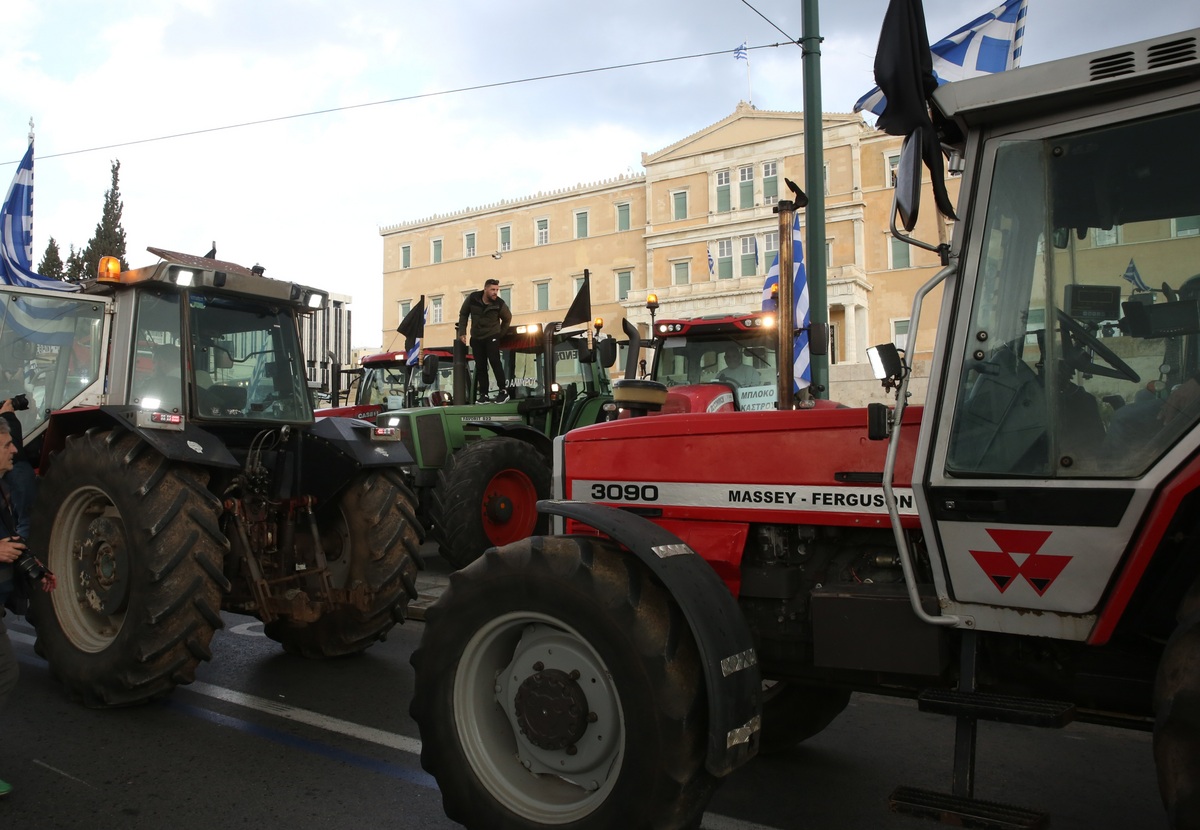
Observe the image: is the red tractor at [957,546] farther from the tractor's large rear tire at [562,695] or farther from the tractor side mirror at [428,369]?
the tractor side mirror at [428,369]

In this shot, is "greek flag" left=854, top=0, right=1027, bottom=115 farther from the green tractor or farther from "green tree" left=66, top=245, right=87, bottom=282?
"green tree" left=66, top=245, right=87, bottom=282

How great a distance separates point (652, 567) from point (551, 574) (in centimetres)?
37

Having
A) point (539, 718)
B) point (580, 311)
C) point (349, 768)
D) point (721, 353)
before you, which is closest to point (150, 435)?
point (349, 768)

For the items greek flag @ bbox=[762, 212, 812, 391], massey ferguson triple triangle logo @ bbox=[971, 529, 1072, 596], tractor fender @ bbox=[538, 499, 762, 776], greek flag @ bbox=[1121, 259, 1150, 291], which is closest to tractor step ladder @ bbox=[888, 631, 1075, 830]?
massey ferguson triple triangle logo @ bbox=[971, 529, 1072, 596]

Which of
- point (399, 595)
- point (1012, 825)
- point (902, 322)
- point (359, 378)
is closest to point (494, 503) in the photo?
point (399, 595)

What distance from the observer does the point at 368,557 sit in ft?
18.9

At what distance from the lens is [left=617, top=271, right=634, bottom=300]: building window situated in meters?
46.5

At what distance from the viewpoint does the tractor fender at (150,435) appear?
5008 mm

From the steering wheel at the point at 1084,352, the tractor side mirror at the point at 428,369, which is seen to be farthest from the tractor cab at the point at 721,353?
the steering wheel at the point at 1084,352

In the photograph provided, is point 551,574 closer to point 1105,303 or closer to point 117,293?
point 1105,303

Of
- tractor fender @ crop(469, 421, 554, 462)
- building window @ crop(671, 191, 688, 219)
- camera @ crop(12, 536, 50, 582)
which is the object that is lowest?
camera @ crop(12, 536, 50, 582)

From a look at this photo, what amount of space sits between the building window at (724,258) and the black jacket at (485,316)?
33.0m

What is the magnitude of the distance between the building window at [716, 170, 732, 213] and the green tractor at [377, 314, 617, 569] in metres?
33.8

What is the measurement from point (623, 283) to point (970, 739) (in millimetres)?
44702
